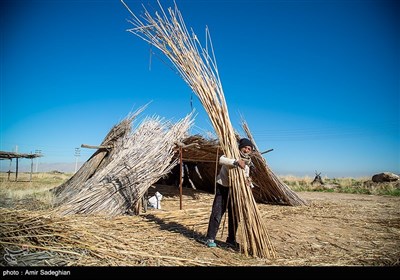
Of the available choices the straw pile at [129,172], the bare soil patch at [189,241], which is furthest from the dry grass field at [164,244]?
the straw pile at [129,172]

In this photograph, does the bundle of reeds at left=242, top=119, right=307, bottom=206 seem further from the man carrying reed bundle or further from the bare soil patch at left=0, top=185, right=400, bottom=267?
the man carrying reed bundle

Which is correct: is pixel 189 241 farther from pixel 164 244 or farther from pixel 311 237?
pixel 311 237

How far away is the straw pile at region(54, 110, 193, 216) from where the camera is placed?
4.38m

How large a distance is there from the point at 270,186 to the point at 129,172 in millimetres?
3501

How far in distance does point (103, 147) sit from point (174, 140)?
1.77 metres

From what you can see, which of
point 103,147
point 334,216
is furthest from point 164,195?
point 334,216

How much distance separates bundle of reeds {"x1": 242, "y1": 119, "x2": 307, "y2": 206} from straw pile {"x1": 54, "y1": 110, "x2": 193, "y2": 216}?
1865mm

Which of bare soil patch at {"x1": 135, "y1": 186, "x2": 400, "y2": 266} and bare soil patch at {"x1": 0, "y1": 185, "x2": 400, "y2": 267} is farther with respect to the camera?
bare soil patch at {"x1": 135, "y1": 186, "x2": 400, "y2": 266}

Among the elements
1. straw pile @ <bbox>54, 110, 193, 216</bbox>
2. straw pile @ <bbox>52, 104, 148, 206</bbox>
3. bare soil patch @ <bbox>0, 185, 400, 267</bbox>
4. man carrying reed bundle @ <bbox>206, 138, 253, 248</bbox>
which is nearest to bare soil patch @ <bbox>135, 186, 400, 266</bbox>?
bare soil patch @ <bbox>0, 185, 400, 267</bbox>

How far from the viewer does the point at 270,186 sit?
6629 millimetres

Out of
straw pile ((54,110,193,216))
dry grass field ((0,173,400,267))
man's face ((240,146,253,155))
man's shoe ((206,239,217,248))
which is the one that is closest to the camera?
dry grass field ((0,173,400,267))

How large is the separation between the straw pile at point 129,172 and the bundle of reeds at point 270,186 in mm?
1865

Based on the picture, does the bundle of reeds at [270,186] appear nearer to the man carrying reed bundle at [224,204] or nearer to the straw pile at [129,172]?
the straw pile at [129,172]

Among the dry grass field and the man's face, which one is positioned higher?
the man's face
